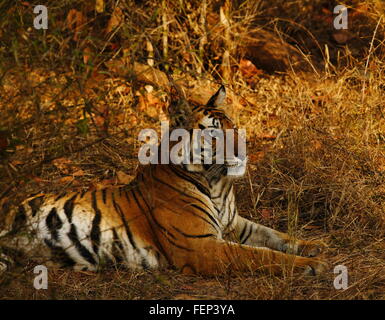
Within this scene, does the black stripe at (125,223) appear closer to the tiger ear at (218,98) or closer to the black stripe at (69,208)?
the black stripe at (69,208)

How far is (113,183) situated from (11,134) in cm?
186

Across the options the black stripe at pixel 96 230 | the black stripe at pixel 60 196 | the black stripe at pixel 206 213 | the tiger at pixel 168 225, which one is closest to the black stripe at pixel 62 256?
the tiger at pixel 168 225

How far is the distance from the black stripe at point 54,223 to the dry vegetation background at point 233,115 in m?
0.20

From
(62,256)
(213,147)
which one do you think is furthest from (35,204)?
(213,147)

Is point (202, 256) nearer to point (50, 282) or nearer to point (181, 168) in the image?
point (181, 168)

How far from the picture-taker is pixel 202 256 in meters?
3.63

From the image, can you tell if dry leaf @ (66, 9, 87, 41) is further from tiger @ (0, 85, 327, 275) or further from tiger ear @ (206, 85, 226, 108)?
tiger ear @ (206, 85, 226, 108)

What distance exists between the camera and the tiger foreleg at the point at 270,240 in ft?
12.8

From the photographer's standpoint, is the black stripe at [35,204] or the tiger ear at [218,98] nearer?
Result: the black stripe at [35,204]

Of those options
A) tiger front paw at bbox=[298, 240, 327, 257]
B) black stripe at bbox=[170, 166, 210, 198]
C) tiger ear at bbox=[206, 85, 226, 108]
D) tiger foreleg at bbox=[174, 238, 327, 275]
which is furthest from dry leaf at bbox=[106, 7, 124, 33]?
tiger front paw at bbox=[298, 240, 327, 257]

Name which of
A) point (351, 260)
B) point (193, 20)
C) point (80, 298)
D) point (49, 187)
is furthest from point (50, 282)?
point (193, 20)

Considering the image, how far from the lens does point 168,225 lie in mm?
3725

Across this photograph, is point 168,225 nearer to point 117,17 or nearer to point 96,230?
point 96,230

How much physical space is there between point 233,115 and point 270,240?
1.73 meters
